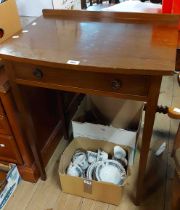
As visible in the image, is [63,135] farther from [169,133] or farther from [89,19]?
[89,19]

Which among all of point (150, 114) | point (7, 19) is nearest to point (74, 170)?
point (150, 114)

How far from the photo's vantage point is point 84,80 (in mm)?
822

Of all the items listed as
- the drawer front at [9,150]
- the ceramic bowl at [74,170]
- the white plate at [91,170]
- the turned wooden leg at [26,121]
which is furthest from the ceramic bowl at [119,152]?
the drawer front at [9,150]

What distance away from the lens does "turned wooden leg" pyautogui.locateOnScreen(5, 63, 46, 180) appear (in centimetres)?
94

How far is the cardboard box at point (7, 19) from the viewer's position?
1048 mm

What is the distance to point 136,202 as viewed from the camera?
1.20 metres

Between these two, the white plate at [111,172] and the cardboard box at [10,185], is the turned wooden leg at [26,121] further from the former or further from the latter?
the white plate at [111,172]

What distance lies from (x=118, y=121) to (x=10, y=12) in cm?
76

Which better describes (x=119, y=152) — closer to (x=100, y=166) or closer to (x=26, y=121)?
(x=100, y=166)

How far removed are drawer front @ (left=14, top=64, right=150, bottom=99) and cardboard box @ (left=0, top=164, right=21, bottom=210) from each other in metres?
0.55

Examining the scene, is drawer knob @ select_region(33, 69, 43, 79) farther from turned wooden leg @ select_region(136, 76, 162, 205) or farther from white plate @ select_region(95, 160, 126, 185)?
white plate @ select_region(95, 160, 126, 185)

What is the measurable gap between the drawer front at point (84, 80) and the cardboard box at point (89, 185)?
495mm

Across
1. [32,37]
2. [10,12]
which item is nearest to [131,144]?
[32,37]

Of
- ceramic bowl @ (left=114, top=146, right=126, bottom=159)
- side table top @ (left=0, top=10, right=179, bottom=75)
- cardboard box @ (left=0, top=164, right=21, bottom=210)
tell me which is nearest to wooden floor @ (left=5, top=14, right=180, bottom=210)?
cardboard box @ (left=0, top=164, right=21, bottom=210)
